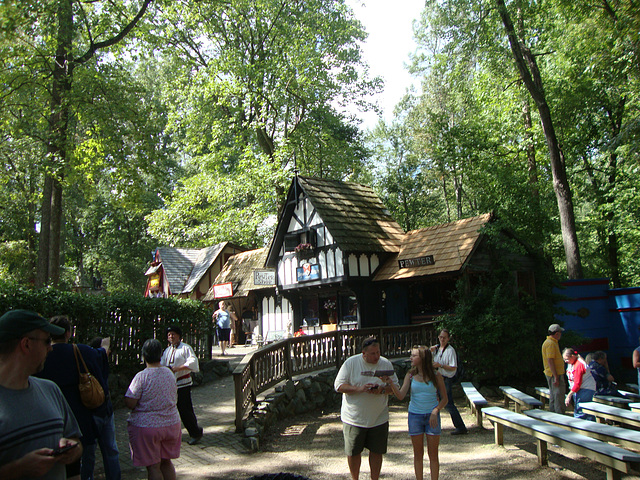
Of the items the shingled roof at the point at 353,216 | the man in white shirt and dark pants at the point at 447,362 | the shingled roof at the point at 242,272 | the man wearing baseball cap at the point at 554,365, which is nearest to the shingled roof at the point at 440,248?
the shingled roof at the point at 353,216

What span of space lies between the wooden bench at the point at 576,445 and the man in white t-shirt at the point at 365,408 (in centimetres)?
237

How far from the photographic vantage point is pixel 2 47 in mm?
14047

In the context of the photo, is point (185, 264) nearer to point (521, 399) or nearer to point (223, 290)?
point (223, 290)

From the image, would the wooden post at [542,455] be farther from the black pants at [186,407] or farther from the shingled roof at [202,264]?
the shingled roof at [202,264]

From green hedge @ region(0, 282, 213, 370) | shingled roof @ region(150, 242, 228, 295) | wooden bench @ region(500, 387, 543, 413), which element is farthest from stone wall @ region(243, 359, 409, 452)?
shingled roof @ region(150, 242, 228, 295)

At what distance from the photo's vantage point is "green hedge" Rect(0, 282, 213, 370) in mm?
10086

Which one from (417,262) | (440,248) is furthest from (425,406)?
(440,248)

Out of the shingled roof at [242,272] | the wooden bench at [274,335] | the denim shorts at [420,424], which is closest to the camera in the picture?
the denim shorts at [420,424]

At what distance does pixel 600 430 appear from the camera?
22.2 feet

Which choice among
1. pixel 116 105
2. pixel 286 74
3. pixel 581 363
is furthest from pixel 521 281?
pixel 286 74

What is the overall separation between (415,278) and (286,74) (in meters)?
13.5

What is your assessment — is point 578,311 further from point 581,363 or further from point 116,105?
point 116,105

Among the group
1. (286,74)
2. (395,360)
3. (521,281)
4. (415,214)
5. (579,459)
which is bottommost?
(579,459)

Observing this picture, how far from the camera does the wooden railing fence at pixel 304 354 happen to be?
31.6 ft
